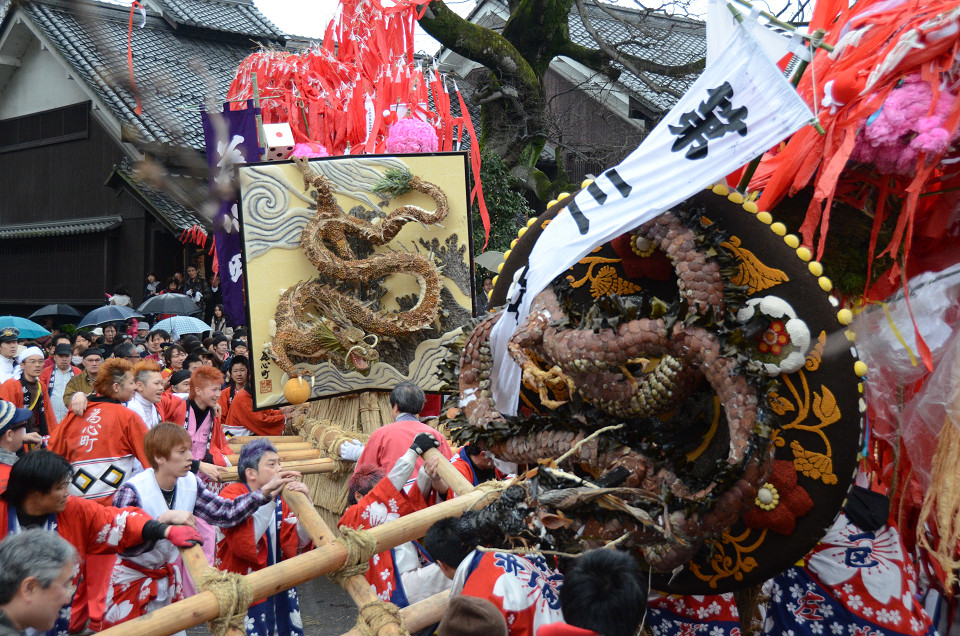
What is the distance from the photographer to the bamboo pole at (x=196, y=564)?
2961 mm

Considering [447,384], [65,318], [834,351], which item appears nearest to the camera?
[834,351]

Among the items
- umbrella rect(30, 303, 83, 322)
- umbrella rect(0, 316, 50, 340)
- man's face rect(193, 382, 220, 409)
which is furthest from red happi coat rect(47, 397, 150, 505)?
umbrella rect(30, 303, 83, 322)

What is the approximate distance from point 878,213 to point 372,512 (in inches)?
96.4

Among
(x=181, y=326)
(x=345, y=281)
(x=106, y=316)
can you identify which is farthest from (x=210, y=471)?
(x=106, y=316)

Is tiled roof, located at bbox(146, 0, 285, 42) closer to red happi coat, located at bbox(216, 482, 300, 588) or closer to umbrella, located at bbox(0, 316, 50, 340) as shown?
umbrella, located at bbox(0, 316, 50, 340)

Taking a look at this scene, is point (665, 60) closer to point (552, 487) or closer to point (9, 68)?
point (9, 68)

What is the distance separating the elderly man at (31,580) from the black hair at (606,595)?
143 centimetres

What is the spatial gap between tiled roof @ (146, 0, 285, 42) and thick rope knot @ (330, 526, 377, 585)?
455 inches

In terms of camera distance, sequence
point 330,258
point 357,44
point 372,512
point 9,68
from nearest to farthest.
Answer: point 372,512 → point 330,258 → point 357,44 → point 9,68

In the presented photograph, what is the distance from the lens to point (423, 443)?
393 centimetres

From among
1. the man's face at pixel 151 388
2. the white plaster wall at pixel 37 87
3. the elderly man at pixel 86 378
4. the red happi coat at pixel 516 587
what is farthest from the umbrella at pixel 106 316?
the red happi coat at pixel 516 587

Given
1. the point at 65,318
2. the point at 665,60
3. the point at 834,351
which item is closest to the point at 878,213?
the point at 834,351

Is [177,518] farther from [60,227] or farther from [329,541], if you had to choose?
[60,227]

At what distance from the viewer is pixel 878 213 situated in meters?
2.70
